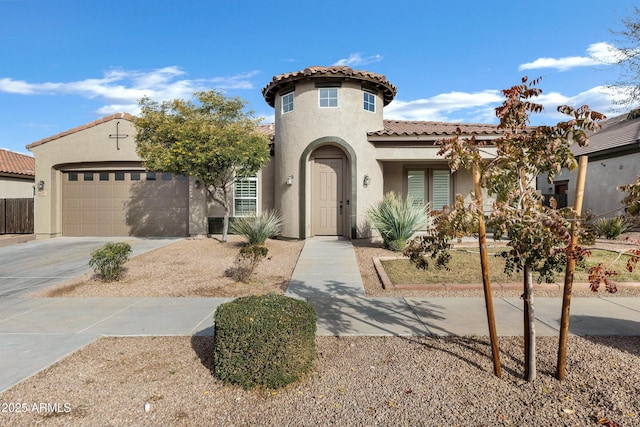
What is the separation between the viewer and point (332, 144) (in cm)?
1201

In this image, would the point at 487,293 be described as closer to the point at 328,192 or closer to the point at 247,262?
the point at 247,262

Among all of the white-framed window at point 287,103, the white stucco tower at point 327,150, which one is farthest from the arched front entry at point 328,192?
the white-framed window at point 287,103

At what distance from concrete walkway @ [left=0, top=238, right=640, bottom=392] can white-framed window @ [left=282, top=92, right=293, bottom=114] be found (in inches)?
307

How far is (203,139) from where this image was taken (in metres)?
10.5

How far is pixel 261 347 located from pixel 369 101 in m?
10.8

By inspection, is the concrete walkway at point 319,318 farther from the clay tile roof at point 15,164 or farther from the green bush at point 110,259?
the clay tile roof at point 15,164

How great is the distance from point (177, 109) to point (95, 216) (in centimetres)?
625

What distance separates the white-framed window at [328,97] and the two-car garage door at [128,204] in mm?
6240

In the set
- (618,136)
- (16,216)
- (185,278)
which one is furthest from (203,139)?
(618,136)

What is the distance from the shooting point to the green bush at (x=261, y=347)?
9.89 feet

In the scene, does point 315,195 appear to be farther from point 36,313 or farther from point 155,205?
point 36,313

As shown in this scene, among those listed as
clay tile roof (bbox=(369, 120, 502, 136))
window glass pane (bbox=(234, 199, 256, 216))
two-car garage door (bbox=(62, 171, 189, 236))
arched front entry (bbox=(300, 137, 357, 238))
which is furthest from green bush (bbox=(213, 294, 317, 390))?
two-car garage door (bbox=(62, 171, 189, 236))

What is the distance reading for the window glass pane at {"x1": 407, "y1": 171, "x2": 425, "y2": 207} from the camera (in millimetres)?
13508

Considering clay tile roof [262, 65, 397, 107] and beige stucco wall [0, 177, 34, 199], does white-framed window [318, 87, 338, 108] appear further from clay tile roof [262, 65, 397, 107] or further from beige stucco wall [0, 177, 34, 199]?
beige stucco wall [0, 177, 34, 199]
